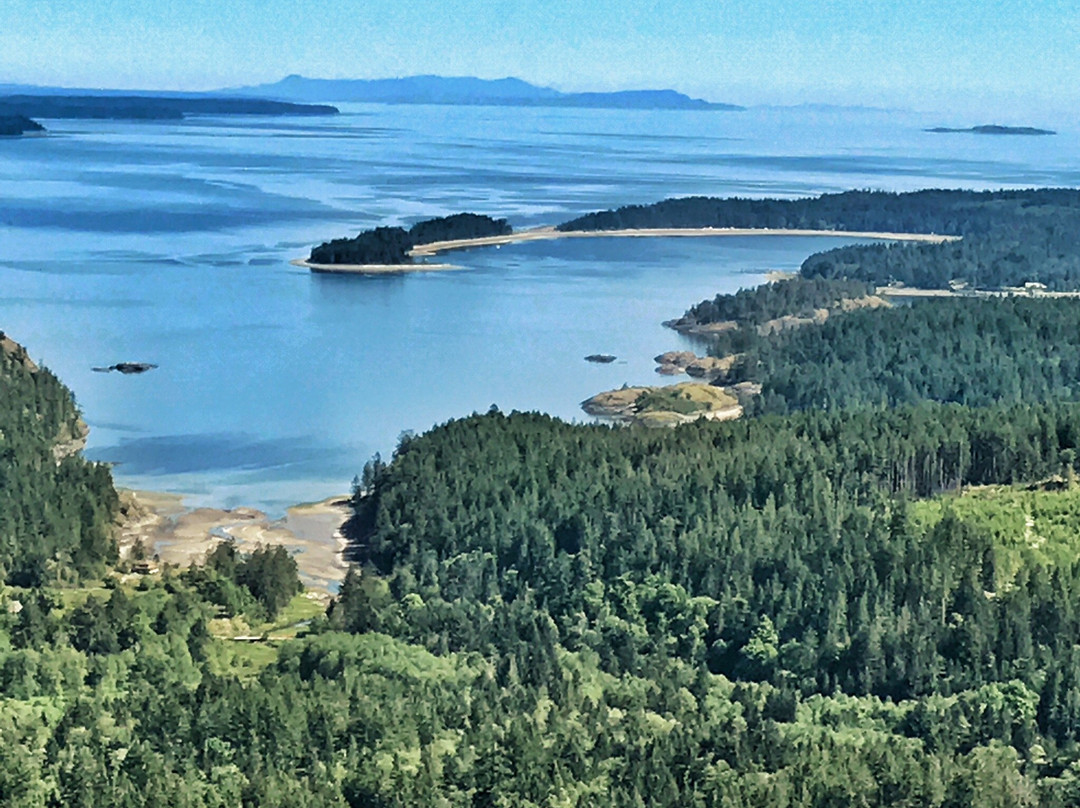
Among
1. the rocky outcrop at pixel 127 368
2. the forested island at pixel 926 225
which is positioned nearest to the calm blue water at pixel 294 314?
the rocky outcrop at pixel 127 368

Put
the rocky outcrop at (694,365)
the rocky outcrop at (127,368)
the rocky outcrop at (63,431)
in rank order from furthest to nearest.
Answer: the rocky outcrop at (694,365), the rocky outcrop at (127,368), the rocky outcrop at (63,431)

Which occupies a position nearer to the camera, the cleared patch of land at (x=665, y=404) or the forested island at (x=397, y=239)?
the cleared patch of land at (x=665, y=404)

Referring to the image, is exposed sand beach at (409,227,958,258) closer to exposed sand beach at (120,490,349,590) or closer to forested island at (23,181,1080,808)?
forested island at (23,181,1080,808)

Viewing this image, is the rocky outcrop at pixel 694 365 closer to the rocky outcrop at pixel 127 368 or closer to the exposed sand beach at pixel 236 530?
the rocky outcrop at pixel 127 368

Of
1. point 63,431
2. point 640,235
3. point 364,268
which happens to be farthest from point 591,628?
point 640,235

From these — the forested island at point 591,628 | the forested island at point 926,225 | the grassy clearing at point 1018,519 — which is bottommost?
the forested island at point 591,628

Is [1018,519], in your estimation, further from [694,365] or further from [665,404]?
[694,365]

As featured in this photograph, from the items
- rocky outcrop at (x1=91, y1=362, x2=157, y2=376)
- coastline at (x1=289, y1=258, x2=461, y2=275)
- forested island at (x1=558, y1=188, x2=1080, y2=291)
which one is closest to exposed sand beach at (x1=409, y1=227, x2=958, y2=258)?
forested island at (x1=558, y1=188, x2=1080, y2=291)
